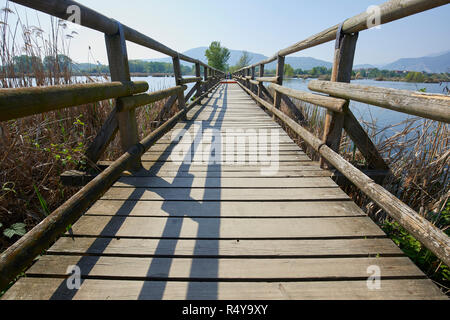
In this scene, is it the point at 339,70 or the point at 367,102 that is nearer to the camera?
the point at 367,102

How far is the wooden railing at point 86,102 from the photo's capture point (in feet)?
2.88

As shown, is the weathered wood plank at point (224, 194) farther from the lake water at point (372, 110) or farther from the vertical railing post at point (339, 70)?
the lake water at point (372, 110)

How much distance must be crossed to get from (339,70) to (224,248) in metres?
1.70

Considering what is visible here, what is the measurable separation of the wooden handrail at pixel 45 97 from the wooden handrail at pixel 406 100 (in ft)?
5.47

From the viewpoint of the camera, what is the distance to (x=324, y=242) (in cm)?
131

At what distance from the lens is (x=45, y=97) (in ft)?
3.35

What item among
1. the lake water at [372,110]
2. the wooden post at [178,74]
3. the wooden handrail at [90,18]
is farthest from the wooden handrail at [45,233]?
the wooden post at [178,74]

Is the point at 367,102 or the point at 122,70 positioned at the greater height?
the point at 122,70

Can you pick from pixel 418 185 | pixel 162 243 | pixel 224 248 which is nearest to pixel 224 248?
pixel 224 248

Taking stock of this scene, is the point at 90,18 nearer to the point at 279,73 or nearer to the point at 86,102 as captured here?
the point at 86,102

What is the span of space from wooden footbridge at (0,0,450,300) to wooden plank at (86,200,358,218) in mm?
11

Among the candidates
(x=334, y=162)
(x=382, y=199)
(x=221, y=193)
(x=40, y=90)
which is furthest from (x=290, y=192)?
(x=40, y=90)

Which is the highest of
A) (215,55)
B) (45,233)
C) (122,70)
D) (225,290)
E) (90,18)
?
(215,55)
